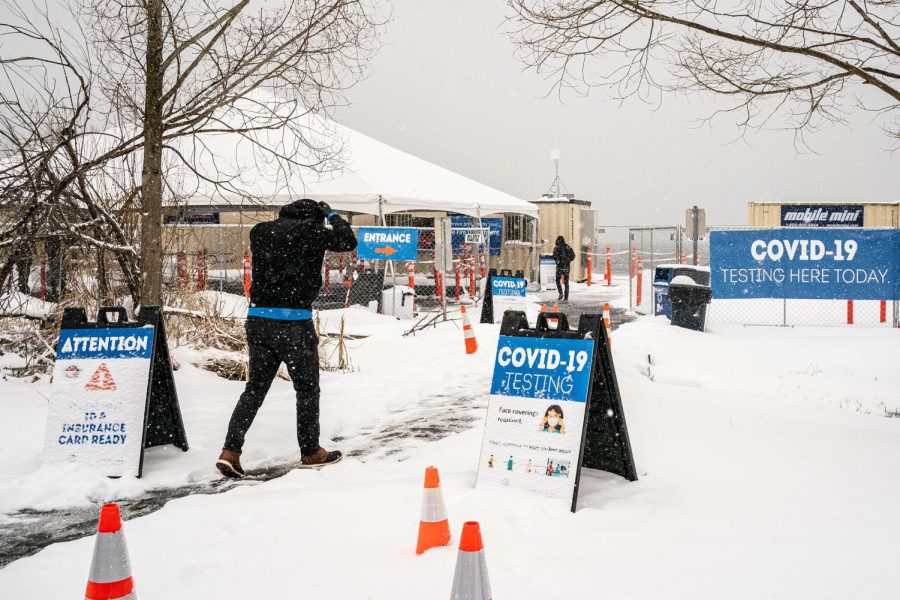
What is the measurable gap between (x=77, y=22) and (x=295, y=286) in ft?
14.1

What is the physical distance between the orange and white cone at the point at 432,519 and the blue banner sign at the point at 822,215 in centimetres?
3452

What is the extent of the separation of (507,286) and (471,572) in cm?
1306

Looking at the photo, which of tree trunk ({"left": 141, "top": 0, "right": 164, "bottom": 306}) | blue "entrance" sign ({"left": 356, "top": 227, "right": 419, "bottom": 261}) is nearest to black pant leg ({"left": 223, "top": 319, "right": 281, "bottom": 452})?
tree trunk ({"left": 141, "top": 0, "right": 164, "bottom": 306})

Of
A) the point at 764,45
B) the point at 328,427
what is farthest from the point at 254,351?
the point at 764,45

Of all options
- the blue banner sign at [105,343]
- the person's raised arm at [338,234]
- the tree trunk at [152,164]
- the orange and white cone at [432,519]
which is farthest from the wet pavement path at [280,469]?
the tree trunk at [152,164]

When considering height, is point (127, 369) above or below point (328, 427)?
above

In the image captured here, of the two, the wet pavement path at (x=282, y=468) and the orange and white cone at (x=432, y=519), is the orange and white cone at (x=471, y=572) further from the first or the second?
A: the wet pavement path at (x=282, y=468)

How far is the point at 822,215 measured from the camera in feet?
116

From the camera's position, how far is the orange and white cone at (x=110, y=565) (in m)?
2.66

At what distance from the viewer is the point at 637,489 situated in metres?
4.79

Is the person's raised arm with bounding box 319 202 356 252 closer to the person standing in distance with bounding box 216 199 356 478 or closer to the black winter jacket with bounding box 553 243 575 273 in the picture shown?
the person standing in distance with bounding box 216 199 356 478

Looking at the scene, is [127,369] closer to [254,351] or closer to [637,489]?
[254,351]

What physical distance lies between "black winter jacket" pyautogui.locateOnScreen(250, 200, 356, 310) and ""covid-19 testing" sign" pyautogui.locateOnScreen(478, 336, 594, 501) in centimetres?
155

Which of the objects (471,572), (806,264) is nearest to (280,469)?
(471,572)
